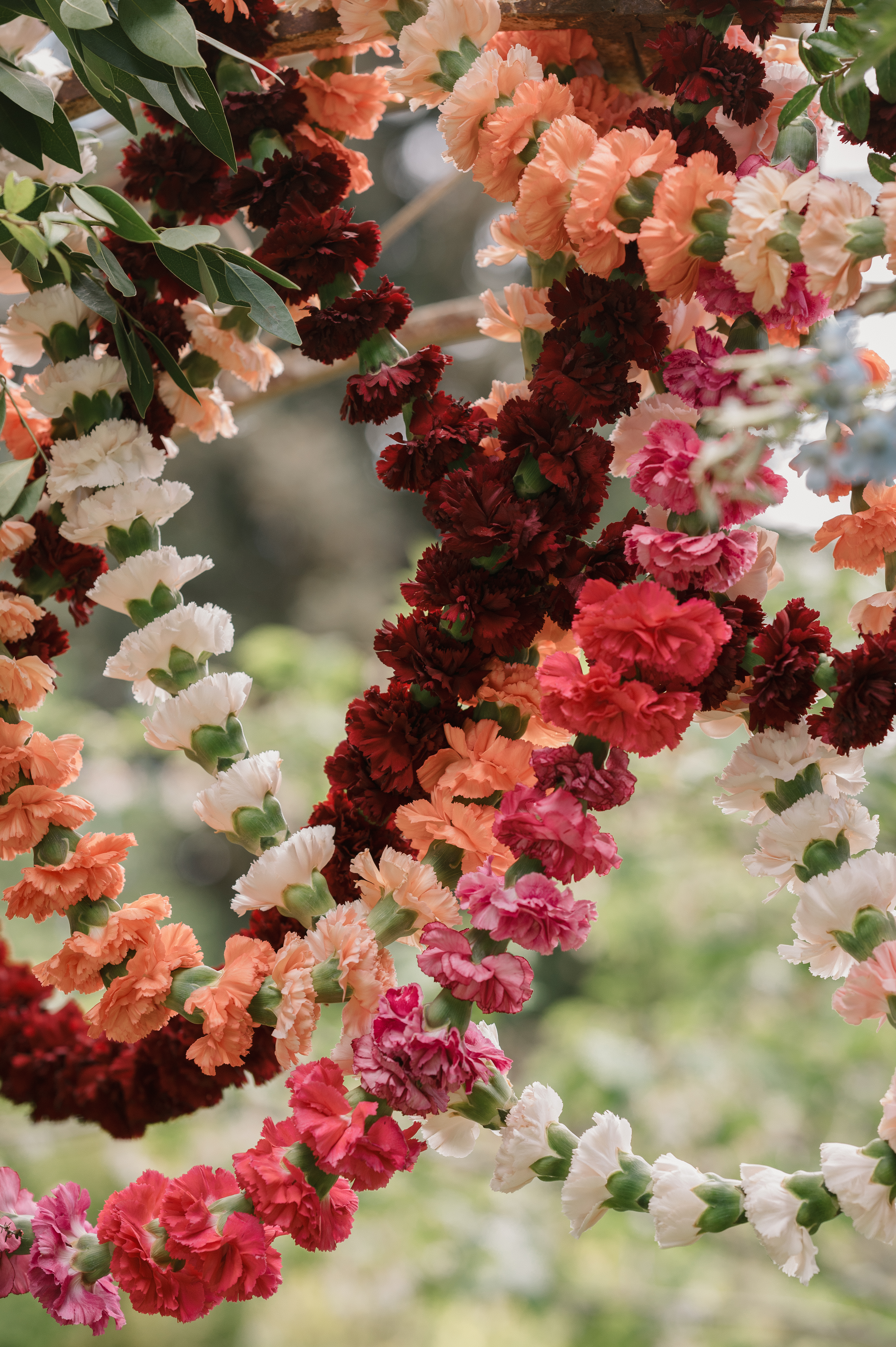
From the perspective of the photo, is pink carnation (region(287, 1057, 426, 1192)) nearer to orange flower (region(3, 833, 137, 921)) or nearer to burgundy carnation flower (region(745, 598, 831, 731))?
orange flower (region(3, 833, 137, 921))

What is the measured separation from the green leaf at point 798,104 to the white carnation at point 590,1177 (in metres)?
0.44

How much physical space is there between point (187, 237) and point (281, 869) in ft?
0.98

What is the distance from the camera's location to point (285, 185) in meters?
0.54

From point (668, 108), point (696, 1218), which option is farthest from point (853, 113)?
point (696, 1218)

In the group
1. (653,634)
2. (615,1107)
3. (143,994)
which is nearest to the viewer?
(653,634)

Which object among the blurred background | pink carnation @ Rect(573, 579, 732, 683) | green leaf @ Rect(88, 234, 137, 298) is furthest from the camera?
the blurred background

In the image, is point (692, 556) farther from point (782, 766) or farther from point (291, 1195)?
point (291, 1195)

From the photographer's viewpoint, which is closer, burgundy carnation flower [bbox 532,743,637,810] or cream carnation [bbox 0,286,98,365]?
burgundy carnation flower [bbox 532,743,637,810]

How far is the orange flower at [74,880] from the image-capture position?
0.51 metres

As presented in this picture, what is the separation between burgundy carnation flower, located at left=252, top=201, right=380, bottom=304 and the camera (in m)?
0.52

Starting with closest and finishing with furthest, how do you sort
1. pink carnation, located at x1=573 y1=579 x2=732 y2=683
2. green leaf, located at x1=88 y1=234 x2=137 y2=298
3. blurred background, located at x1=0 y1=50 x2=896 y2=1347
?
pink carnation, located at x1=573 y1=579 x2=732 y2=683
green leaf, located at x1=88 y1=234 x2=137 y2=298
blurred background, located at x1=0 y1=50 x2=896 y2=1347

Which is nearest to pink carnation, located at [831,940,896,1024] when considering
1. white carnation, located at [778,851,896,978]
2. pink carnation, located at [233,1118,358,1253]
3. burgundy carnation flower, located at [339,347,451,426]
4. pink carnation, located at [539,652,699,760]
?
white carnation, located at [778,851,896,978]

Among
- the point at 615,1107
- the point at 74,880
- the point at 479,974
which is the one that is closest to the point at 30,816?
the point at 74,880

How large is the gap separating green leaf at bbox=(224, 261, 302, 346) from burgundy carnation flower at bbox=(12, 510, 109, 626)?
0.57ft
